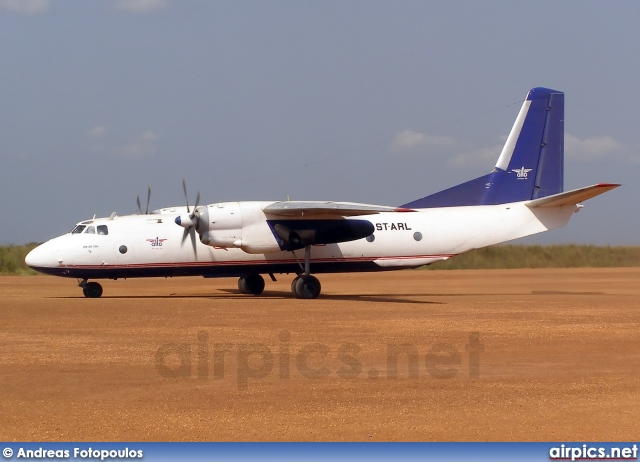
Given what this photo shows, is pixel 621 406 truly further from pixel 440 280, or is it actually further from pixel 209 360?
pixel 440 280

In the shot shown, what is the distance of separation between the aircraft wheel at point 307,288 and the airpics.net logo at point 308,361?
10810 mm

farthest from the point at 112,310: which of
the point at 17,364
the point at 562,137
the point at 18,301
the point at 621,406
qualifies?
the point at 562,137

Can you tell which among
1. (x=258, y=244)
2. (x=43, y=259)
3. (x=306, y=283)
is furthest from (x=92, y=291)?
(x=306, y=283)

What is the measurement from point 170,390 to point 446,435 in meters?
3.74

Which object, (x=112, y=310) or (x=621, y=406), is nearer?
(x=621, y=406)

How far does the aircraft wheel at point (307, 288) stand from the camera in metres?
26.1

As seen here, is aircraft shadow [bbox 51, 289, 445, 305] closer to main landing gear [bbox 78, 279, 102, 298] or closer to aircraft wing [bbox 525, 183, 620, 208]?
main landing gear [bbox 78, 279, 102, 298]

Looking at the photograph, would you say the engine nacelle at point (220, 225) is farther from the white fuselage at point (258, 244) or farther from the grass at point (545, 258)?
the grass at point (545, 258)

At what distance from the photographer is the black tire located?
2614 cm

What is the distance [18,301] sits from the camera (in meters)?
24.0

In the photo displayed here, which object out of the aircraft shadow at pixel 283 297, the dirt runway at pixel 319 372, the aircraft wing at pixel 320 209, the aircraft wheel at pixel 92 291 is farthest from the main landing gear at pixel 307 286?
the aircraft wheel at pixel 92 291

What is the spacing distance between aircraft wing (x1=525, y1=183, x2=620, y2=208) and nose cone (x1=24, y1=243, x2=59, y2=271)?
14421 mm

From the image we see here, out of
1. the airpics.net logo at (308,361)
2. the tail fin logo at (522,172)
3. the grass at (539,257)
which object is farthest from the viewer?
the grass at (539,257)

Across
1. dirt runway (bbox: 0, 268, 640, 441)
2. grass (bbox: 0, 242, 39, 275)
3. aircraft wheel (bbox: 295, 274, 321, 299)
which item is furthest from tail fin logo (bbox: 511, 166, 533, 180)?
grass (bbox: 0, 242, 39, 275)
